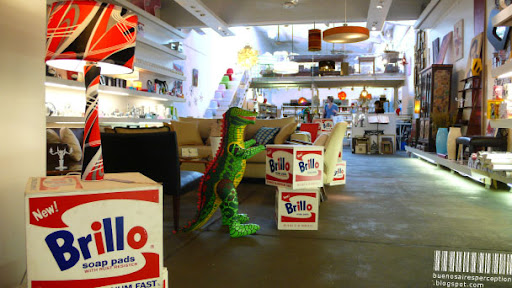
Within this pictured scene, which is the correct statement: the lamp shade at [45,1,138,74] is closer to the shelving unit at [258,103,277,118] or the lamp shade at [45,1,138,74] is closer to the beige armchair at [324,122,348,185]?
the beige armchair at [324,122,348,185]

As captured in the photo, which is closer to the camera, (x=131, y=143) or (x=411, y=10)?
(x=131, y=143)

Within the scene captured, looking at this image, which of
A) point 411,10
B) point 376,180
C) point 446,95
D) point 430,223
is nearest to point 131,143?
point 430,223

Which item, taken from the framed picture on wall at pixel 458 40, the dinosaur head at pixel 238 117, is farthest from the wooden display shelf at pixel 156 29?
the framed picture on wall at pixel 458 40

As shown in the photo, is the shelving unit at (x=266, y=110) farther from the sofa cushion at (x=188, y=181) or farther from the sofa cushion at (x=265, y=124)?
the sofa cushion at (x=188, y=181)

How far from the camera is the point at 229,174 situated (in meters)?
2.96

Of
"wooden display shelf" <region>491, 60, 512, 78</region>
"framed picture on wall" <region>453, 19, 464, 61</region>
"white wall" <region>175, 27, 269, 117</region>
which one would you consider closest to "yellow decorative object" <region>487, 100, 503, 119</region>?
"wooden display shelf" <region>491, 60, 512, 78</region>

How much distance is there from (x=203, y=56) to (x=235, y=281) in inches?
453

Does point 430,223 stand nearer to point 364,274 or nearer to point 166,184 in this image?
point 364,274

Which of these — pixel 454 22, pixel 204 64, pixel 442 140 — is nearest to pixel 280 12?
pixel 204 64

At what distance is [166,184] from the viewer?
3156 millimetres

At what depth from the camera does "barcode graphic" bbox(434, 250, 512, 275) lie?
2354 millimetres

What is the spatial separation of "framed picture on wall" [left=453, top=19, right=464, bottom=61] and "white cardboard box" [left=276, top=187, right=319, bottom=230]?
7.06 meters

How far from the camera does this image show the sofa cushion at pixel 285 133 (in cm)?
534

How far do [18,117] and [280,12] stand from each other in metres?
9.08
